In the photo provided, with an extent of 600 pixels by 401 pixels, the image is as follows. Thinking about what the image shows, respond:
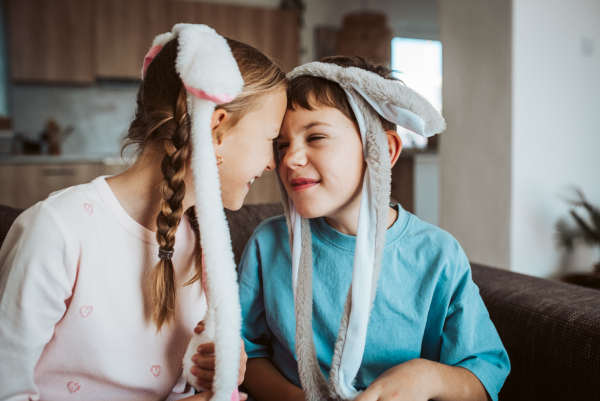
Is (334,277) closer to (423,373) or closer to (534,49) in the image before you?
(423,373)

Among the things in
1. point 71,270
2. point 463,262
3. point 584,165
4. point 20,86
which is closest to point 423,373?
point 463,262

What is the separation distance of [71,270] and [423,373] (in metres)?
0.62

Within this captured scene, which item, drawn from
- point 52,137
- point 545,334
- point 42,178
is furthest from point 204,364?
point 52,137

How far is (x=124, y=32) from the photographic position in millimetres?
4184

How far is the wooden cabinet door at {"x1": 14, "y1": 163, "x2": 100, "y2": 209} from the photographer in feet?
11.6

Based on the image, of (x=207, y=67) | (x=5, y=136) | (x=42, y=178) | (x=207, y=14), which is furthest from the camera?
(x=207, y=14)

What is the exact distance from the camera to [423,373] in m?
0.80

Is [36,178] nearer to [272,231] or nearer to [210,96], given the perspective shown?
[272,231]

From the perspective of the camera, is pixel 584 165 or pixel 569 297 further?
pixel 584 165

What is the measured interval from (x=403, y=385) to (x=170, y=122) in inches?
23.1

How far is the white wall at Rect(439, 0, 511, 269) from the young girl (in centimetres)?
207

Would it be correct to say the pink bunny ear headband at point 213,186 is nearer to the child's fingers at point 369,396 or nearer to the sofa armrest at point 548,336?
the child's fingers at point 369,396

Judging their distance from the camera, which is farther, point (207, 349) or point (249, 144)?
point (249, 144)

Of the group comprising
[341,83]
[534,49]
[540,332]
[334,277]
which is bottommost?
[540,332]
